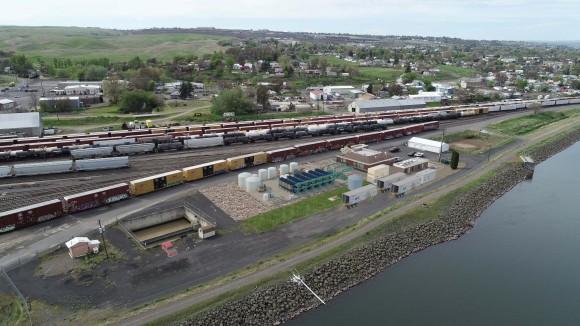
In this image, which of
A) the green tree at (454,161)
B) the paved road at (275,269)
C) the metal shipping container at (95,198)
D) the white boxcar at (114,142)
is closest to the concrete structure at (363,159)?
the green tree at (454,161)

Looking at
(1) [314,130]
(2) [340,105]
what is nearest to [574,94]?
(2) [340,105]

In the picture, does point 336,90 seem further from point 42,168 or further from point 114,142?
point 42,168

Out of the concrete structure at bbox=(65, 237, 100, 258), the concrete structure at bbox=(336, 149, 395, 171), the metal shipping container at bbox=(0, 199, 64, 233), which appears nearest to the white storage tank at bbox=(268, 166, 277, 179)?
the concrete structure at bbox=(336, 149, 395, 171)

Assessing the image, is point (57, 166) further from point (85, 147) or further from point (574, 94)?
point (574, 94)

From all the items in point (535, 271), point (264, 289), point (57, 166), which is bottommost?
point (535, 271)

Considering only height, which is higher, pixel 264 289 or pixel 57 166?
pixel 57 166

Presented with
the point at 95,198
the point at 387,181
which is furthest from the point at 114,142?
the point at 387,181

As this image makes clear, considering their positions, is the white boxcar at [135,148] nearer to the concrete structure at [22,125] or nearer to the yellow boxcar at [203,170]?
the yellow boxcar at [203,170]
